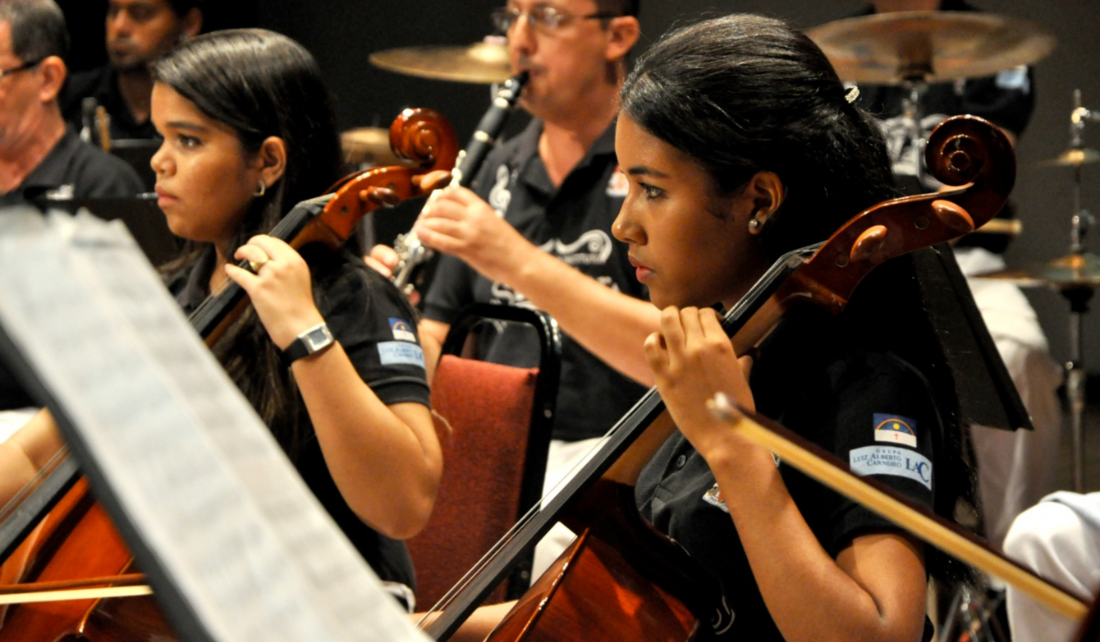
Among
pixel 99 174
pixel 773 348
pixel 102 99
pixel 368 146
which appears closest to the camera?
pixel 773 348

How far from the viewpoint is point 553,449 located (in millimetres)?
2010

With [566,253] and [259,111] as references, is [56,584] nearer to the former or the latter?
[259,111]

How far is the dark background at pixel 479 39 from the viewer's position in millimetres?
3379

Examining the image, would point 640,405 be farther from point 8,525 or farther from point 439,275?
point 439,275

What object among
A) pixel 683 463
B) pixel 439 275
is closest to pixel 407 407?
pixel 683 463

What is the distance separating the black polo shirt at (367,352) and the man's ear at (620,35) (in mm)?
964

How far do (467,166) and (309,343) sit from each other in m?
0.80

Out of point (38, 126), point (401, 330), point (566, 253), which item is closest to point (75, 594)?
point (401, 330)

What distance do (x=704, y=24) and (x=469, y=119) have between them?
310 centimetres

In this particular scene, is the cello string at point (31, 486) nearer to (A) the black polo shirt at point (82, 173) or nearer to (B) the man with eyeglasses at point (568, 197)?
(B) the man with eyeglasses at point (568, 197)

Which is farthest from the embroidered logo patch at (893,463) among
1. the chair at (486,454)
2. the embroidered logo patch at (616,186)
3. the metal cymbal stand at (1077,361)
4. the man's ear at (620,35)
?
the metal cymbal stand at (1077,361)

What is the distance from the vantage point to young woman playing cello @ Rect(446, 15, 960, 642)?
87 cm

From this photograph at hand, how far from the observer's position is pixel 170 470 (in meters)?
0.38

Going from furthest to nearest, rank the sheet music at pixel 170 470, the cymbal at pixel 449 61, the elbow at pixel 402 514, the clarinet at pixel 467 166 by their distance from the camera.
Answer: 1. the cymbal at pixel 449 61
2. the clarinet at pixel 467 166
3. the elbow at pixel 402 514
4. the sheet music at pixel 170 470
